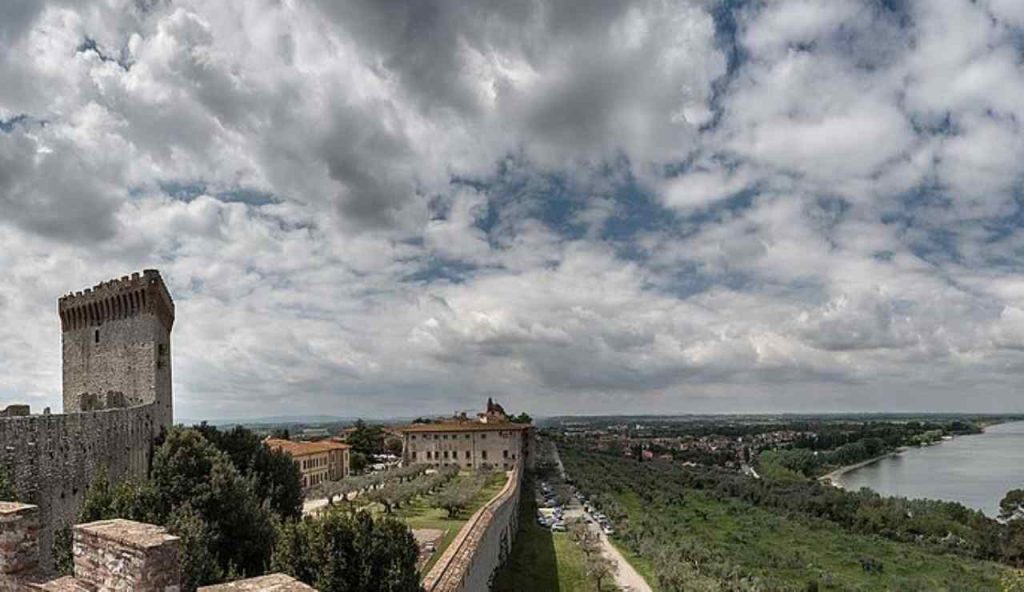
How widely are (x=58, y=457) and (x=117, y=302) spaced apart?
14846 mm

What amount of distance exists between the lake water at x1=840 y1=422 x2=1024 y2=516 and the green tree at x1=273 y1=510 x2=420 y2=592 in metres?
93.7

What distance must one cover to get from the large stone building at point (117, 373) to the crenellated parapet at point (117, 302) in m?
0.04

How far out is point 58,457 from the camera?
17734 millimetres

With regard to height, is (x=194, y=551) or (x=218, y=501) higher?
(x=218, y=501)

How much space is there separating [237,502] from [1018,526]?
67851 millimetres

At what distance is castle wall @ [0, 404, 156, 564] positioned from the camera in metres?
15.7

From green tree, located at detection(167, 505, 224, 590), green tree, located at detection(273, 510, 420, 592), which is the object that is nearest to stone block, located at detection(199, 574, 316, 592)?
green tree, located at detection(167, 505, 224, 590)

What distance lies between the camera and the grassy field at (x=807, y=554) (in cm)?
4438

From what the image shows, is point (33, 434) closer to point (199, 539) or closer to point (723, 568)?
point (199, 539)

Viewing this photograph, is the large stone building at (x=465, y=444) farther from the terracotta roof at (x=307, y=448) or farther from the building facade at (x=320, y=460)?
the terracotta roof at (x=307, y=448)

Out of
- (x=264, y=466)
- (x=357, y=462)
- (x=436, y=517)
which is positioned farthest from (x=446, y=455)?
(x=264, y=466)

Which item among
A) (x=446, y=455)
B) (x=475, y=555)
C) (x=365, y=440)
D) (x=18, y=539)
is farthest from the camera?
(x=365, y=440)

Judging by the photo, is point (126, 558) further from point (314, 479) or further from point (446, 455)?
point (446, 455)

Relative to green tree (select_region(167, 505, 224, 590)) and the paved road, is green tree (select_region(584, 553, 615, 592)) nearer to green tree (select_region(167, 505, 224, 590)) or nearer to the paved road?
the paved road
